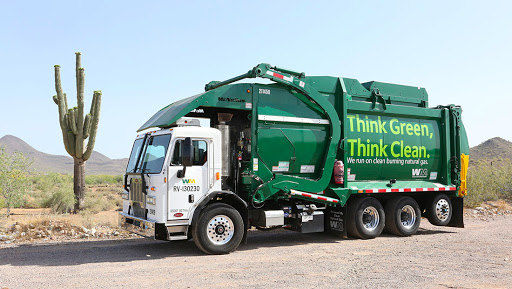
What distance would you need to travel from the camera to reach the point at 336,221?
11133mm

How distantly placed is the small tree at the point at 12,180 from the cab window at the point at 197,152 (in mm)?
12704

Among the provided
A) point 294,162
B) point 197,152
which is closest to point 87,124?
point 197,152

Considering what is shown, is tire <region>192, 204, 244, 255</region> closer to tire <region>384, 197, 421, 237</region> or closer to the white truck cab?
the white truck cab

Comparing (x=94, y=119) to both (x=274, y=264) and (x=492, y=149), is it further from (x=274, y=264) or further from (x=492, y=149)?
(x=492, y=149)

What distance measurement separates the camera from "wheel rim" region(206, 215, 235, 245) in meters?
9.00

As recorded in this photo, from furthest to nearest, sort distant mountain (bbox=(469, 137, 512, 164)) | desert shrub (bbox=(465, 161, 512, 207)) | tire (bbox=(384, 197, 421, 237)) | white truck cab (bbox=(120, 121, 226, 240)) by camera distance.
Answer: distant mountain (bbox=(469, 137, 512, 164)) < desert shrub (bbox=(465, 161, 512, 207)) < tire (bbox=(384, 197, 421, 237)) < white truck cab (bbox=(120, 121, 226, 240))

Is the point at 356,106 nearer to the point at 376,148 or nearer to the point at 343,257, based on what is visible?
the point at 376,148

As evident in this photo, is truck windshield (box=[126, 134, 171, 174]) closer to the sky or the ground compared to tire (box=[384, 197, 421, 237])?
closer to the sky

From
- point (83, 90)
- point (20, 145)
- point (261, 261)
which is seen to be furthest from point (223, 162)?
point (20, 145)

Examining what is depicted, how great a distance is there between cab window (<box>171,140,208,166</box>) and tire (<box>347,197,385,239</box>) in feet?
13.7

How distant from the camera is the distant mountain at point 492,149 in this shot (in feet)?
196

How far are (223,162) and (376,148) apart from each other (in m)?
4.37

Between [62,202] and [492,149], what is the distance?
60.9 meters

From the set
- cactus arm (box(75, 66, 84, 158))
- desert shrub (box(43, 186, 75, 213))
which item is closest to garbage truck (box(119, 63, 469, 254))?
cactus arm (box(75, 66, 84, 158))
